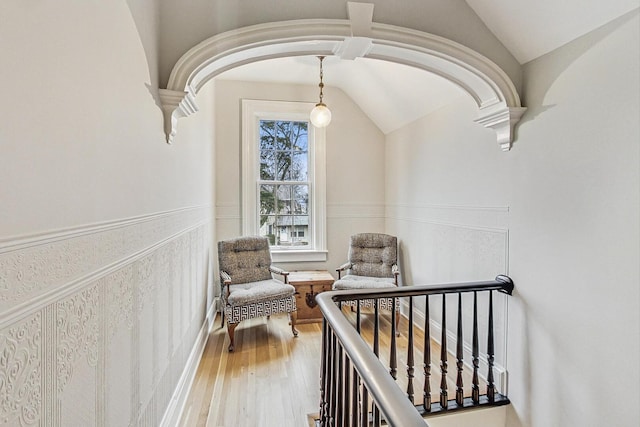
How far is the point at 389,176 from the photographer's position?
447cm

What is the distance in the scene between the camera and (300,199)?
4.54 meters

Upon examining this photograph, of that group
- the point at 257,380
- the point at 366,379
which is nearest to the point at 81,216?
the point at 366,379

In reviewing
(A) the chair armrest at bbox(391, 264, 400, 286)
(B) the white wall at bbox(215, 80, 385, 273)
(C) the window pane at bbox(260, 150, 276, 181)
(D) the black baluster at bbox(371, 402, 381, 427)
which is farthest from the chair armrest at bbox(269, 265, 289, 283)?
(D) the black baluster at bbox(371, 402, 381, 427)

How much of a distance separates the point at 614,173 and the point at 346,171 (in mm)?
3174

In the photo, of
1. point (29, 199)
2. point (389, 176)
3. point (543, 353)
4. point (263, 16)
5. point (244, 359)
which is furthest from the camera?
point (389, 176)

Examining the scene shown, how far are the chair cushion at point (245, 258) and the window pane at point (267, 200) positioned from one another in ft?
2.10

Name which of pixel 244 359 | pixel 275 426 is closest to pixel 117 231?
pixel 275 426

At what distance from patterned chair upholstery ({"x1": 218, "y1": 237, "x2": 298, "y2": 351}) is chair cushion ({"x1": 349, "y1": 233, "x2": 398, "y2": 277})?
0.99 metres

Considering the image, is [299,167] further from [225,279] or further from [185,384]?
[185,384]

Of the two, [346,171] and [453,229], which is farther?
[346,171]

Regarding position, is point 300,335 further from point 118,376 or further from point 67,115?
point 67,115

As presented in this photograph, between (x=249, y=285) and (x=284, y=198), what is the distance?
1402 mm

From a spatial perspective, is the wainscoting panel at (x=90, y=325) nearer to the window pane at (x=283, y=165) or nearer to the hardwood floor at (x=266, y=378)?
the hardwood floor at (x=266, y=378)

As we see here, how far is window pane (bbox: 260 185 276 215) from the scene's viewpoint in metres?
4.43
